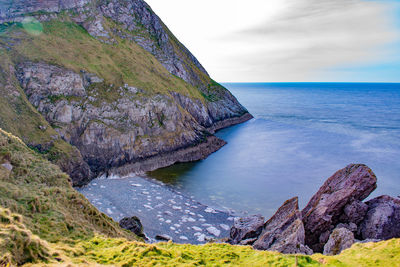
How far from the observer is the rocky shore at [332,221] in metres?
16.7

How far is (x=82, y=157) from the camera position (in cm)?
3856

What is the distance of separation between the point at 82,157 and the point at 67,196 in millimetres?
24096

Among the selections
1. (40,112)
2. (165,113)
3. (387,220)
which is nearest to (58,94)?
(40,112)

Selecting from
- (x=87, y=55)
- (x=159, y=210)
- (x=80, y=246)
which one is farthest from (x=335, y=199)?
(x=87, y=55)

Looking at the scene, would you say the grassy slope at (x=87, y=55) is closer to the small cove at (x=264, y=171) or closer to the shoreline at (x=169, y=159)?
the shoreline at (x=169, y=159)

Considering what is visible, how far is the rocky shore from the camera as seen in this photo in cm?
1670

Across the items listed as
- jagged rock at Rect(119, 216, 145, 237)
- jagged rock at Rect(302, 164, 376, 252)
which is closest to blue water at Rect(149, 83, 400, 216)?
jagged rock at Rect(302, 164, 376, 252)

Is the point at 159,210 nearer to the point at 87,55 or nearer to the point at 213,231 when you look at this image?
the point at 213,231

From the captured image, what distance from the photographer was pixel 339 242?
15.0m

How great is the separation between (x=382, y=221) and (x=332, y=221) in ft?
10.6

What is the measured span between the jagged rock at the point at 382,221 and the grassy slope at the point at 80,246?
777 centimetres

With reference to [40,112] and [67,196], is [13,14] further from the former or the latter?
[67,196]

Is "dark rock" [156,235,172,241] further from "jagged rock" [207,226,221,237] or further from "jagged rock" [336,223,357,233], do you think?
"jagged rock" [336,223,357,233]

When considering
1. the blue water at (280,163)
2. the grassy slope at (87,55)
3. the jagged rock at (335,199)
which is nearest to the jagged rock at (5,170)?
the jagged rock at (335,199)
